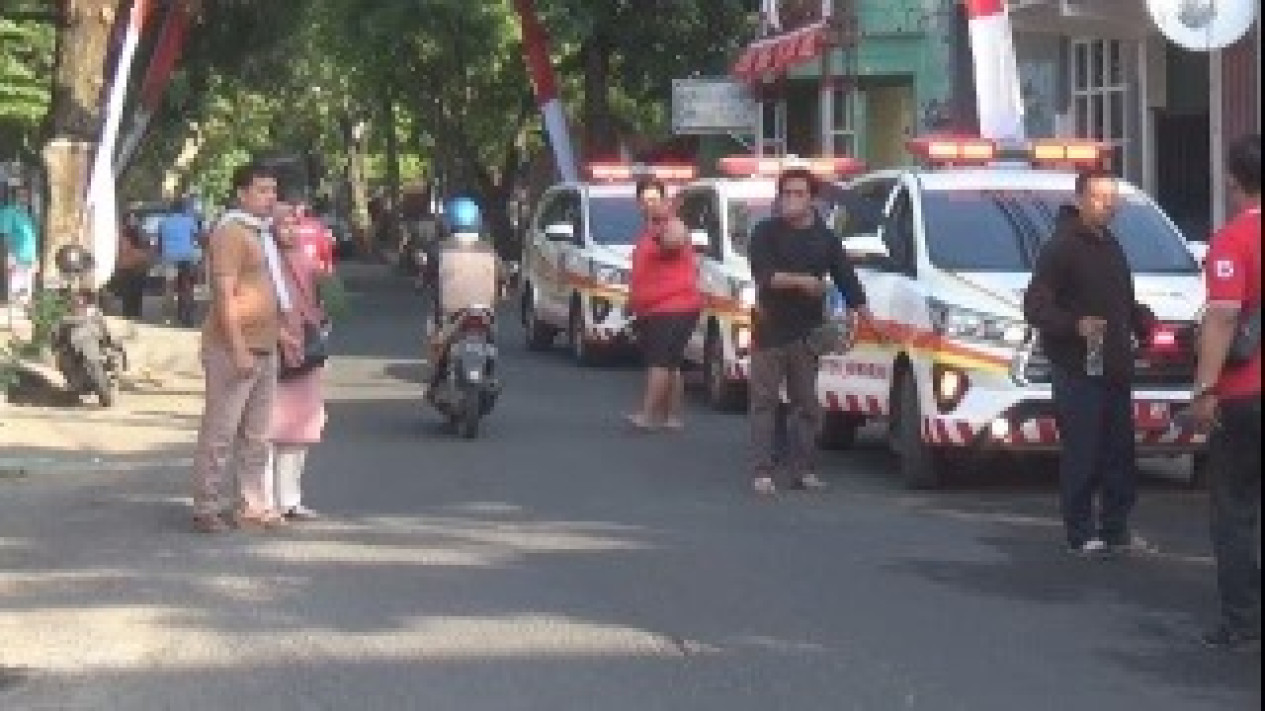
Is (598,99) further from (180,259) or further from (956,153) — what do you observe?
(956,153)

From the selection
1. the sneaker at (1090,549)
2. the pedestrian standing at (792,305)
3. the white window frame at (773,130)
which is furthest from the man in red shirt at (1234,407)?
the white window frame at (773,130)

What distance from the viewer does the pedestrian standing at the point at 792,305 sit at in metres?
15.0

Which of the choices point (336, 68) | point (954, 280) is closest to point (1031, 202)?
point (954, 280)

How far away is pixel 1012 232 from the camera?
51.9ft

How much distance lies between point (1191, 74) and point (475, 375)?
11971mm

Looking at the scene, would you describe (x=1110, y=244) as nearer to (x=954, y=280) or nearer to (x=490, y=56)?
(x=954, y=280)

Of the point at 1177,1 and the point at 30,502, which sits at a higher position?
the point at 1177,1

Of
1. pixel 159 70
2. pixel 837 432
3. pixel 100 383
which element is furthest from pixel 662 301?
pixel 159 70

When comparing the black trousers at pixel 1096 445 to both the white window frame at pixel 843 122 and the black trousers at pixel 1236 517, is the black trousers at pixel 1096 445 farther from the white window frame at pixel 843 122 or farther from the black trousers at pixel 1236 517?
the white window frame at pixel 843 122

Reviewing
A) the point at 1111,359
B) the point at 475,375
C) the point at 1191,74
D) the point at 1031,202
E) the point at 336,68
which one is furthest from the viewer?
the point at 336,68

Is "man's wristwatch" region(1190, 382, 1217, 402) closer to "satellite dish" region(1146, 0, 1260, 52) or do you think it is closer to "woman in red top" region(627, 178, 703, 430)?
"satellite dish" region(1146, 0, 1260, 52)

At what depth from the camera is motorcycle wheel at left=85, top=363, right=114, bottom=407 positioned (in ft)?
69.5

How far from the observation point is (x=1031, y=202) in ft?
52.8

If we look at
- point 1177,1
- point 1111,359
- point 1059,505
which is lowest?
point 1059,505
